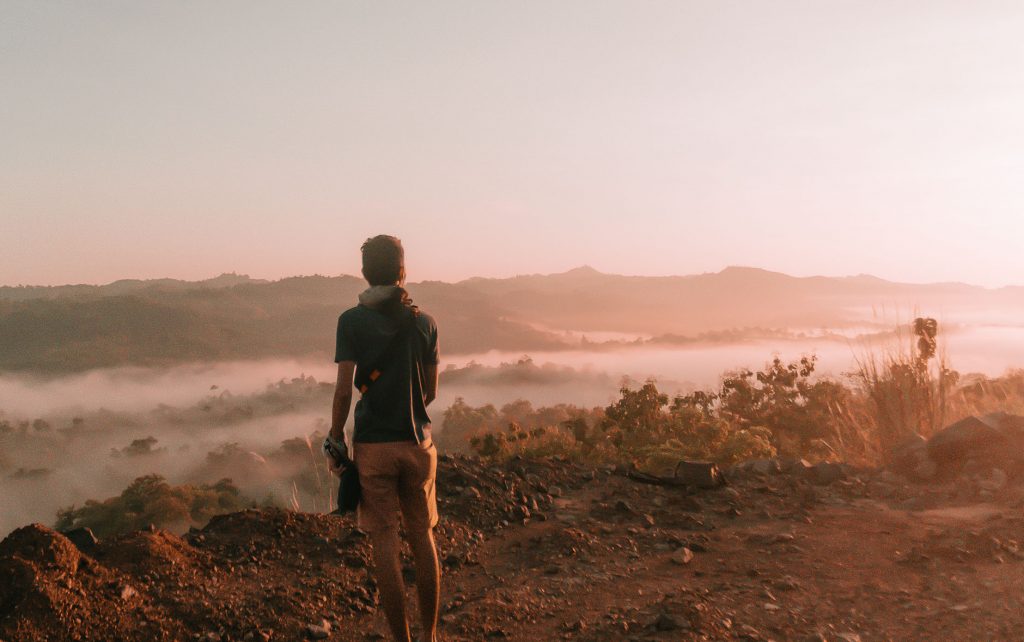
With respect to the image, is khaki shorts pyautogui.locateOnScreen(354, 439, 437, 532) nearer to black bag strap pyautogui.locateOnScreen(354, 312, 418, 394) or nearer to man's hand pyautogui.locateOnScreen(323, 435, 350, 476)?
man's hand pyautogui.locateOnScreen(323, 435, 350, 476)

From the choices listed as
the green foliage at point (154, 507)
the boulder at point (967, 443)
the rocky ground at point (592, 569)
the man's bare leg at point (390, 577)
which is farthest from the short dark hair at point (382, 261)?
the green foliage at point (154, 507)

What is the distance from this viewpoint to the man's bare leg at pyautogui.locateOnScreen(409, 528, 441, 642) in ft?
12.8

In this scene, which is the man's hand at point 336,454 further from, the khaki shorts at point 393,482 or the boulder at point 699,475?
the boulder at point 699,475

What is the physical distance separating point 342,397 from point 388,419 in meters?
0.26

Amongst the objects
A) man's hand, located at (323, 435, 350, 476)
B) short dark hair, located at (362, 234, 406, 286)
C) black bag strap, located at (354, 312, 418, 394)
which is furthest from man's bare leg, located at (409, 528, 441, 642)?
short dark hair, located at (362, 234, 406, 286)

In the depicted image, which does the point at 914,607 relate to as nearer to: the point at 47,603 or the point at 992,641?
the point at 992,641

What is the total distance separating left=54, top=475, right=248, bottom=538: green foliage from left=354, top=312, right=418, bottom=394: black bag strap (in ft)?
45.1

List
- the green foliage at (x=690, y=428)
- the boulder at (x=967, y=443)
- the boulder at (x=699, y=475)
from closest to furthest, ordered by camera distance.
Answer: the boulder at (x=699, y=475)
the boulder at (x=967, y=443)
the green foliage at (x=690, y=428)

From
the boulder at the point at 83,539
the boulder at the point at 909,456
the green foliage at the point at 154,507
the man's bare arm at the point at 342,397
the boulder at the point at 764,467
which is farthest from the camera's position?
the green foliage at the point at 154,507

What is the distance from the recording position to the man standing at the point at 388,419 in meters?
3.77

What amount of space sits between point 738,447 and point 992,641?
5.35 metres

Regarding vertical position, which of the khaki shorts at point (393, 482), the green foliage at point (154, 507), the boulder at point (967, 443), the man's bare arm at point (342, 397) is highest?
the man's bare arm at point (342, 397)

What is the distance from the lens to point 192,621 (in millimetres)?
4449

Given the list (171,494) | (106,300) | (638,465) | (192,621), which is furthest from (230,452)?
(106,300)
